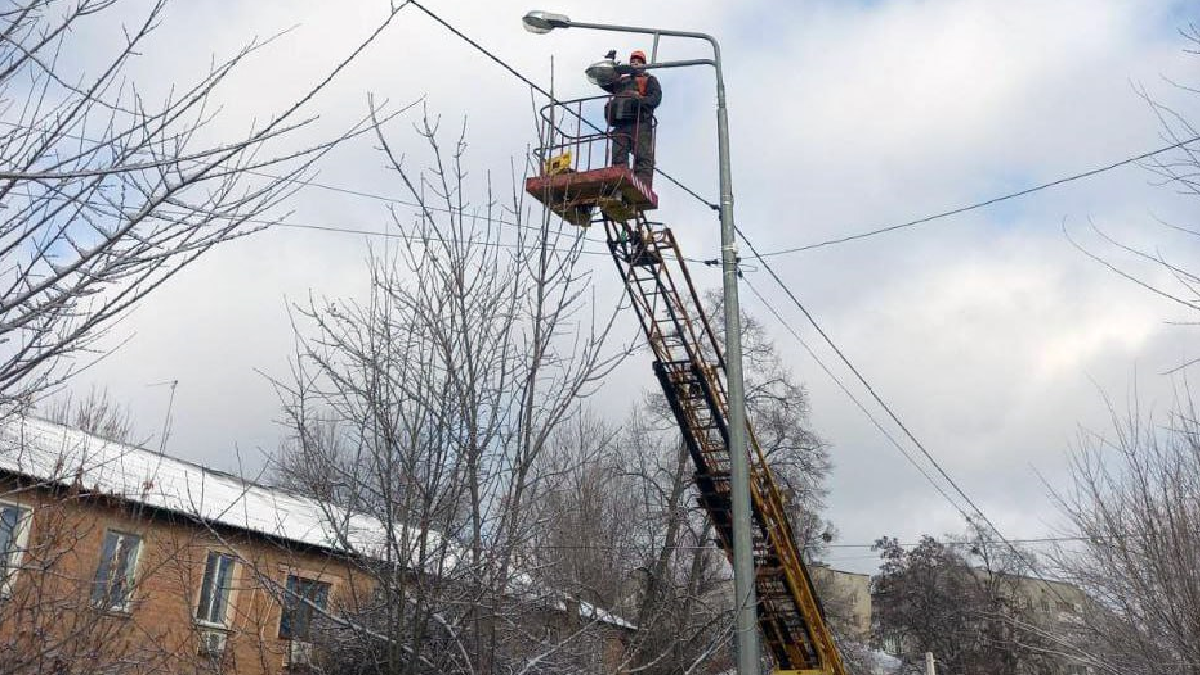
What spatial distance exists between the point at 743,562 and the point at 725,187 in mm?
3409

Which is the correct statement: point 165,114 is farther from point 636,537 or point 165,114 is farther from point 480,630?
point 636,537

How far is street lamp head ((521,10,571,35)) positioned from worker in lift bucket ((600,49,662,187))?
437 cm

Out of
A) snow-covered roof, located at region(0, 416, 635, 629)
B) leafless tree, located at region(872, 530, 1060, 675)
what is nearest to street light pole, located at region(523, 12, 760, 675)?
snow-covered roof, located at region(0, 416, 635, 629)

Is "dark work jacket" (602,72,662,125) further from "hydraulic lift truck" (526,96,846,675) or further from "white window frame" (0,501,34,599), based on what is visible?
"white window frame" (0,501,34,599)

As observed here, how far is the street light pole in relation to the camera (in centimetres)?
714

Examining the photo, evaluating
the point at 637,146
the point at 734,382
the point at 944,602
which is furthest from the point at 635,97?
the point at 944,602

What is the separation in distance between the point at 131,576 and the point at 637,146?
7.62 metres

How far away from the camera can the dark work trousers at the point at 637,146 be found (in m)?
12.5

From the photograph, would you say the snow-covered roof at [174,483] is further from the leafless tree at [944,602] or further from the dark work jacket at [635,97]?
the leafless tree at [944,602]

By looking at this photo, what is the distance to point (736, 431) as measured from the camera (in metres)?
7.91

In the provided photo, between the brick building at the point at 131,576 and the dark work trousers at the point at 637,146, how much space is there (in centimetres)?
568

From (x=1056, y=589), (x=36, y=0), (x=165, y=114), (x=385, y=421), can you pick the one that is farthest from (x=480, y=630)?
(x=1056, y=589)

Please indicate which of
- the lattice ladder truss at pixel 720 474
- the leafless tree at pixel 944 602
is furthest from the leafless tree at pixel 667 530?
the leafless tree at pixel 944 602

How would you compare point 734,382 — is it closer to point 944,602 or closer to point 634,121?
point 634,121
